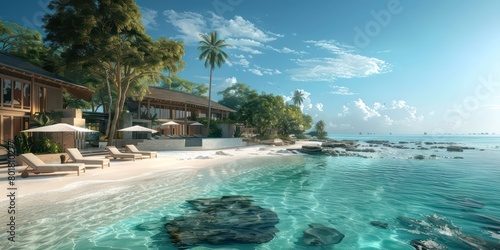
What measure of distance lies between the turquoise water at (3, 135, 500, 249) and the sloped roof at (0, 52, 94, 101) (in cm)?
1177

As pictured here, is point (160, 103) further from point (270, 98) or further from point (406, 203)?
point (406, 203)

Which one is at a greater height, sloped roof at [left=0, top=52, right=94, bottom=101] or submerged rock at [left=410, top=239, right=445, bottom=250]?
sloped roof at [left=0, top=52, right=94, bottom=101]

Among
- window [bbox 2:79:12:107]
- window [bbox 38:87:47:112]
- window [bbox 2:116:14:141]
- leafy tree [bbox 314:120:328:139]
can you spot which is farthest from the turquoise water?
leafy tree [bbox 314:120:328:139]

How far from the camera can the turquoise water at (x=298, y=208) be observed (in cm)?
595

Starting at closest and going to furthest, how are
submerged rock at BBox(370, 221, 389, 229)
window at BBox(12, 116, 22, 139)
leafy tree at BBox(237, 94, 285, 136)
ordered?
submerged rock at BBox(370, 221, 389, 229) → window at BBox(12, 116, 22, 139) → leafy tree at BBox(237, 94, 285, 136)

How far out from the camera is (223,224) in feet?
22.1

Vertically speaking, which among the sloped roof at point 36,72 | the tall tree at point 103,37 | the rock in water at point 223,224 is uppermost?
the tall tree at point 103,37

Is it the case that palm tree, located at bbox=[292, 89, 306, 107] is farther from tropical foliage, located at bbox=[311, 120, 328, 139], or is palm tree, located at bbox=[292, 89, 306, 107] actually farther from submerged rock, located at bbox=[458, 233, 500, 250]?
submerged rock, located at bbox=[458, 233, 500, 250]

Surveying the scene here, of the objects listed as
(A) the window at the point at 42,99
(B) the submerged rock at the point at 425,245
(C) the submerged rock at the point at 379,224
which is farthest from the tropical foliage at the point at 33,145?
(B) the submerged rock at the point at 425,245

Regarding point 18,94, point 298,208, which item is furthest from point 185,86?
point 298,208

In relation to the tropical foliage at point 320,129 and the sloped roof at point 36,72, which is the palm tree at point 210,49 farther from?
the tropical foliage at point 320,129

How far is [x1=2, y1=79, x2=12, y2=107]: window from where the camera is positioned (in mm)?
16266

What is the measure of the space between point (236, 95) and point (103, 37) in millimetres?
47776

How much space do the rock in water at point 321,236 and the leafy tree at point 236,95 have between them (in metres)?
56.3
